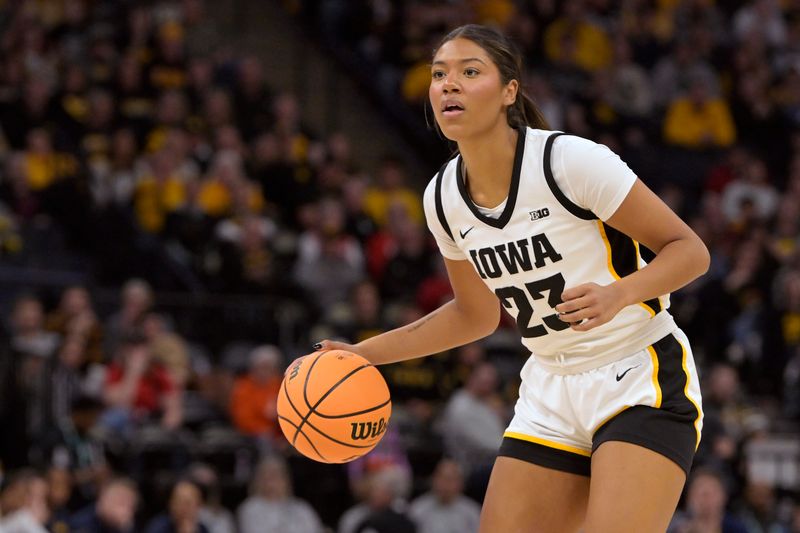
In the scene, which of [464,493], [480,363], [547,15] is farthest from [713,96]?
[464,493]

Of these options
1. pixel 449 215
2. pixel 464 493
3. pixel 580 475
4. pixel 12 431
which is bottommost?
pixel 464 493

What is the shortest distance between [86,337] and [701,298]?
21.5ft

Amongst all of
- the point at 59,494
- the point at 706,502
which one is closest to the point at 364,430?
the point at 59,494

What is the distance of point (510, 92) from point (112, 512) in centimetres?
528

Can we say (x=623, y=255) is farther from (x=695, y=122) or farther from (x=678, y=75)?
(x=678, y=75)

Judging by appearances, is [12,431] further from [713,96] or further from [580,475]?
[713,96]

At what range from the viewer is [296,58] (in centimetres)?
1708

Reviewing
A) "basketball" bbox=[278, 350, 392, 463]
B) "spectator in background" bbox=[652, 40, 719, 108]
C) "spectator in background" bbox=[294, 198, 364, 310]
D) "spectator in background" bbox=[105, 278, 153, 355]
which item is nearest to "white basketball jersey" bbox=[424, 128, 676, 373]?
"basketball" bbox=[278, 350, 392, 463]

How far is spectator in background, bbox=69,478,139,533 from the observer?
8.83m

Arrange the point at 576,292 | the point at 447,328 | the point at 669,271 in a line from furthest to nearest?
1. the point at 447,328
2. the point at 669,271
3. the point at 576,292

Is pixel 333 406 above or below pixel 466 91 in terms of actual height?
below

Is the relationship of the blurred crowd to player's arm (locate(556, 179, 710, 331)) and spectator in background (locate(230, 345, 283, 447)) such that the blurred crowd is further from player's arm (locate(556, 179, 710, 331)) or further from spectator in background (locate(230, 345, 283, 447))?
player's arm (locate(556, 179, 710, 331))

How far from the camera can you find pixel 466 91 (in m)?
4.55

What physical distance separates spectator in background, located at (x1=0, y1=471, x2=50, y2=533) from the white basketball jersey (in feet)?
16.0
